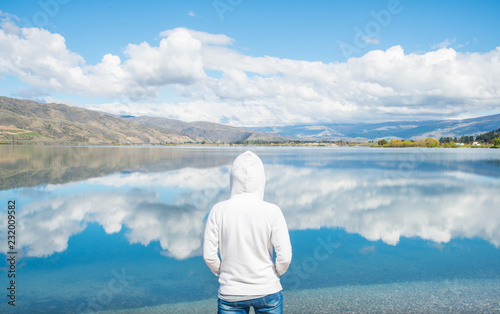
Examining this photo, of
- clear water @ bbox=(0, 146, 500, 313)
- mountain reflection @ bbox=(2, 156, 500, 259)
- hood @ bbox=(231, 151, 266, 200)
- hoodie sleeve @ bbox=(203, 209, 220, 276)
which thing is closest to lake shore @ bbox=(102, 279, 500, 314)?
clear water @ bbox=(0, 146, 500, 313)

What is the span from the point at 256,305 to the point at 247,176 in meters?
1.47

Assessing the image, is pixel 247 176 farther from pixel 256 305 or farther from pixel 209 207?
pixel 209 207

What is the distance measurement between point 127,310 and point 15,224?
1018 centimetres

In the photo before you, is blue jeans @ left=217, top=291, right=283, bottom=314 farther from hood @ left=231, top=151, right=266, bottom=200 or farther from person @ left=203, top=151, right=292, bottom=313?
hood @ left=231, top=151, right=266, bottom=200

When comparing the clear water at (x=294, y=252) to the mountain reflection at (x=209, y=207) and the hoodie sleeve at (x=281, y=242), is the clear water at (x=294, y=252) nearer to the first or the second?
the mountain reflection at (x=209, y=207)

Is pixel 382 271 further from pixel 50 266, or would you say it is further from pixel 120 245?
pixel 50 266

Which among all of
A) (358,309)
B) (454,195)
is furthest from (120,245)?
(454,195)

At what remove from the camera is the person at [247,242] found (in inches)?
140

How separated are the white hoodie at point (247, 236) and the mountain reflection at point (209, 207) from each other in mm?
7627

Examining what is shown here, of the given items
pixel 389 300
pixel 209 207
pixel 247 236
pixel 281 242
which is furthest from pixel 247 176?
pixel 209 207

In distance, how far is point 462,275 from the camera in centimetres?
941

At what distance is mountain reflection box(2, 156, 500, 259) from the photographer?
43.4ft

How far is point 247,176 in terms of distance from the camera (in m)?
3.71

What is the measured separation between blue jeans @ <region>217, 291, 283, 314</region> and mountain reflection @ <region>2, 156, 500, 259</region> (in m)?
7.53
